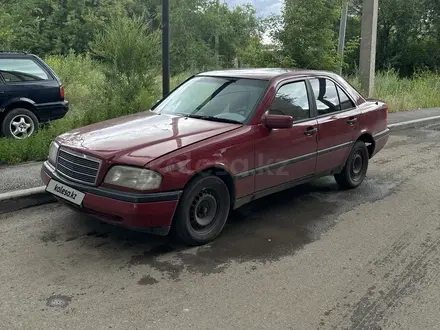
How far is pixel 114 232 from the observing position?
183 inches

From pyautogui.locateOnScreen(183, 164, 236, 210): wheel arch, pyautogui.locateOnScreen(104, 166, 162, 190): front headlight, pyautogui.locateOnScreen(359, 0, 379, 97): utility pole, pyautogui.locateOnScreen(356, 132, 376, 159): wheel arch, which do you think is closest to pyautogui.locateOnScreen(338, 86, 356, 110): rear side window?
pyautogui.locateOnScreen(356, 132, 376, 159): wheel arch

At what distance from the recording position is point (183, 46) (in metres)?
30.8

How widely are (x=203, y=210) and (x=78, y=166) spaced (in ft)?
3.99

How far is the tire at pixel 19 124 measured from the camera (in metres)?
8.10

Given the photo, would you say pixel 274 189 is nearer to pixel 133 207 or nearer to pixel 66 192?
pixel 133 207

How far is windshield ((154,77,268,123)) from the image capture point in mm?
4902

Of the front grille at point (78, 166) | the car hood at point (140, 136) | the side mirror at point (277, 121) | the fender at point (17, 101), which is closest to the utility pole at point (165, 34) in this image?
the fender at point (17, 101)

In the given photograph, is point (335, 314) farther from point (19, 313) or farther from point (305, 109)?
point (305, 109)

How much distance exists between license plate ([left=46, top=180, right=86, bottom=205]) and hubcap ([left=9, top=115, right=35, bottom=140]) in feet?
13.8

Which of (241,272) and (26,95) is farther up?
(26,95)

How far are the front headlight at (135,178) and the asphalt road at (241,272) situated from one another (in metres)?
0.68

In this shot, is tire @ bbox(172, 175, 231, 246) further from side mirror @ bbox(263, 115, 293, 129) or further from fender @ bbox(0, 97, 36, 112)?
fender @ bbox(0, 97, 36, 112)

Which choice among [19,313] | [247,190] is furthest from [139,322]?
[247,190]

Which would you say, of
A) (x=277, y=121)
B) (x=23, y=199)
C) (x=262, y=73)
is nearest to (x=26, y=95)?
(x=23, y=199)
